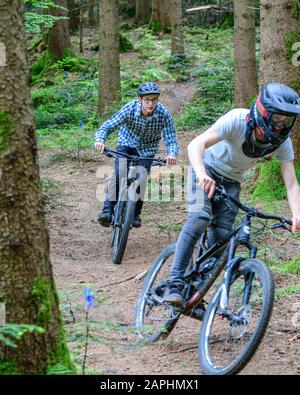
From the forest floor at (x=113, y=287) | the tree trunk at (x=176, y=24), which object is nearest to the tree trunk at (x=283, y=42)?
the forest floor at (x=113, y=287)

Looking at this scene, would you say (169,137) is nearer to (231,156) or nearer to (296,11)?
(296,11)

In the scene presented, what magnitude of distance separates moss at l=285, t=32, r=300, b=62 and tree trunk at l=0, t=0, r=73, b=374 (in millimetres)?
6372

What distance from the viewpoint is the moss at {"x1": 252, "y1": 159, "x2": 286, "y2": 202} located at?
9.78 m

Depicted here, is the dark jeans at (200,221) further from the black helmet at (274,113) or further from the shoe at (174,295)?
the black helmet at (274,113)

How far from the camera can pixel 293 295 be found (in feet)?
22.0

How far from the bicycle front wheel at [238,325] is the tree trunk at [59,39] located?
2218 cm

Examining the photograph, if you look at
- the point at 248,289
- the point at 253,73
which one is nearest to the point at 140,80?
the point at 253,73

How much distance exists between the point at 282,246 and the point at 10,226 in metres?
5.26

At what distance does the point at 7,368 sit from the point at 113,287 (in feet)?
13.3

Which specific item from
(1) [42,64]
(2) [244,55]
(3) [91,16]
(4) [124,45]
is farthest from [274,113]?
(3) [91,16]

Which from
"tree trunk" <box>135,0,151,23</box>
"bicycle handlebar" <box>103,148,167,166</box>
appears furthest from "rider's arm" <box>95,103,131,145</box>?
"tree trunk" <box>135,0,151,23</box>

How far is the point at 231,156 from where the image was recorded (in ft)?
17.8

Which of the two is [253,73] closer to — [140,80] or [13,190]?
[140,80]

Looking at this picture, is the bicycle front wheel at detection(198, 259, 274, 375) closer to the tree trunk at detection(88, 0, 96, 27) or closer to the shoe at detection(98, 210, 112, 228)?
the shoe at detection(98, 210, 112, 228)
